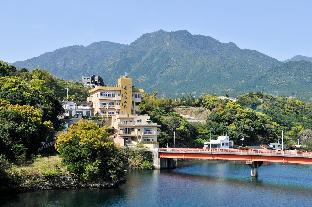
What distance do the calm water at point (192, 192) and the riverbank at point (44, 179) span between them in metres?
1.28

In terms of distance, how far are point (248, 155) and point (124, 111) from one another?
34.9m

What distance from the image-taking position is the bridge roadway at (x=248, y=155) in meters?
64.9

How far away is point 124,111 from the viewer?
322 feet

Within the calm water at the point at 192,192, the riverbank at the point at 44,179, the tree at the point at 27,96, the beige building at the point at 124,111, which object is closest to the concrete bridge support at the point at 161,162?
the calm water at the point at 192,192

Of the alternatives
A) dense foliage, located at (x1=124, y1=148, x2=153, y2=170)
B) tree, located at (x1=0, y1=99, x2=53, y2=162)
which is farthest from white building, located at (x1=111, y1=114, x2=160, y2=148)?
tree, located at (x1=0, y1=99, x2=53, y2=162)

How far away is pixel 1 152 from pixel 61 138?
6997mm

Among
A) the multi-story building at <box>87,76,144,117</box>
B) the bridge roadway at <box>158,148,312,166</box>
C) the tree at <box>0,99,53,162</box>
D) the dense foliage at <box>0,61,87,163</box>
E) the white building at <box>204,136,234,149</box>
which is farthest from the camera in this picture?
the white building at <box>204,136,234,149</box>

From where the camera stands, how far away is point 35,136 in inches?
2486

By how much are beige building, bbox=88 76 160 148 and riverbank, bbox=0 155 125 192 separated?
25.7 metres

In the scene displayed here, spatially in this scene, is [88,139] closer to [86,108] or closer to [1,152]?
[1,152]

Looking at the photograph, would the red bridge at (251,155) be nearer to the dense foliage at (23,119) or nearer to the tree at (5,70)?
the dense foliage at (23,119)

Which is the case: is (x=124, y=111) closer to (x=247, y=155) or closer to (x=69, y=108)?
(x=69, y=108)

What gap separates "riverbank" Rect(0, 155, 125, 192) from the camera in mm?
54281

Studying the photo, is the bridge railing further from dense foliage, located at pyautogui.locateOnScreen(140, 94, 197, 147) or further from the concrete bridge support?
dense foliage, located at pyautogui.locateOnScreen(140, 94, 197, 147)
